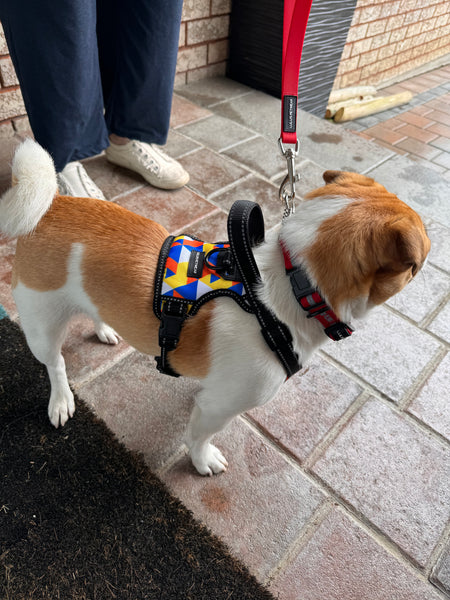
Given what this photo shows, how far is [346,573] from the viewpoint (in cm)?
138

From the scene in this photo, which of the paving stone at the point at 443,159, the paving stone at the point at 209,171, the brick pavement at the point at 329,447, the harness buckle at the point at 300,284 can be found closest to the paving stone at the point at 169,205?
the brick pavement at the point at 329,447

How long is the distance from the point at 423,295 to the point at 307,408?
3.57 feet

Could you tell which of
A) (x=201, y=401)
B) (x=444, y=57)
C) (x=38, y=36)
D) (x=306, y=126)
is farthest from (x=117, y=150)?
(x=444, y=57)

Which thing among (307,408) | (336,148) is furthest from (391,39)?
(307,408)

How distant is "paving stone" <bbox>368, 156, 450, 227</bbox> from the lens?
9.86ft

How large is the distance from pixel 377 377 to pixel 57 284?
1.50m

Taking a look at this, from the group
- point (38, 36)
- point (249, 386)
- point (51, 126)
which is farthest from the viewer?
point (51, 126)

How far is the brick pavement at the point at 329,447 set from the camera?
1401 millimetres

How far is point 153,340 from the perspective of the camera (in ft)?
4.18

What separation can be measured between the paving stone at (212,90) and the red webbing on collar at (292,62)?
8.72 feet

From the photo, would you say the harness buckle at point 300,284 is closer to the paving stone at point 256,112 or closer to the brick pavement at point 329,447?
the brick pavement at point 329,447

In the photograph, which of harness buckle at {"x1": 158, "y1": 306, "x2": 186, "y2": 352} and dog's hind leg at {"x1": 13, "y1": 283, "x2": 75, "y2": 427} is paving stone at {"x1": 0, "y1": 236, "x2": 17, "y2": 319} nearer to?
dog's hind leg at {"x1": 13, "y1": 283, "x2": 75, "y2": 427}

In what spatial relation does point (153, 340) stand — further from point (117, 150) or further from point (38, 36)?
point (117, 150)

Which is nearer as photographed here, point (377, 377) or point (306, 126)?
point (377, 377)
